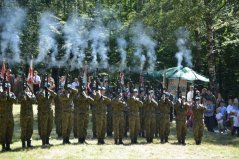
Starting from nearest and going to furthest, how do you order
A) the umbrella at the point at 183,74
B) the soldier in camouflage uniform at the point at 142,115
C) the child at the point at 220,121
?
the soldier in camouflage uniform at the point at 142,115 < the child at the point at 220,121 < the umbrella at the point at 183,74

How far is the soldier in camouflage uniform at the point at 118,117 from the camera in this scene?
49.9ft

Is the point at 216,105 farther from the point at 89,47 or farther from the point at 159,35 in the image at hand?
the point at 89,47

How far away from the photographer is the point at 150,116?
1630 cm

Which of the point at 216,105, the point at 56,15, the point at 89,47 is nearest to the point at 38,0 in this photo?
the point at 56,15

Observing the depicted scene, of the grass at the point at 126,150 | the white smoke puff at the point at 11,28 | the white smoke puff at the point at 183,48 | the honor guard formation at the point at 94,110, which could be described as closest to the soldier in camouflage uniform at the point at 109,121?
the honor guard formation at the point at 94,110

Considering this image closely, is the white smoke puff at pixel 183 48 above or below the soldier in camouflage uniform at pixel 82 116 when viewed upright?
above

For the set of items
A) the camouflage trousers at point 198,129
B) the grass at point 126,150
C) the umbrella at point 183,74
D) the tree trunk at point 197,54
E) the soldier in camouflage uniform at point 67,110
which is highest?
the tree trunk at point 197,54

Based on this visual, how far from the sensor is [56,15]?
87.6 feet

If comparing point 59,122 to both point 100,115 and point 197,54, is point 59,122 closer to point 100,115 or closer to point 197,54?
point 100,115

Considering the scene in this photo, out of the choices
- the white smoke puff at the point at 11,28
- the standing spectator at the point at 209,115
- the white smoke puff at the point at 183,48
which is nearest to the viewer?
the standing spectator at the point at 209,115

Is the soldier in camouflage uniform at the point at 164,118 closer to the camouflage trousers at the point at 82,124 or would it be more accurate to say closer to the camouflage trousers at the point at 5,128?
the camouflage trousers at the point at 82,124

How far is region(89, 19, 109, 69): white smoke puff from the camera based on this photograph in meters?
27.1

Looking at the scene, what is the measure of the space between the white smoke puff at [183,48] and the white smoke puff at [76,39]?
5.31m

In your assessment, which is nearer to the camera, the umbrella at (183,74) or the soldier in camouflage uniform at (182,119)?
the soldier in camouflage uniform at (182,119)
